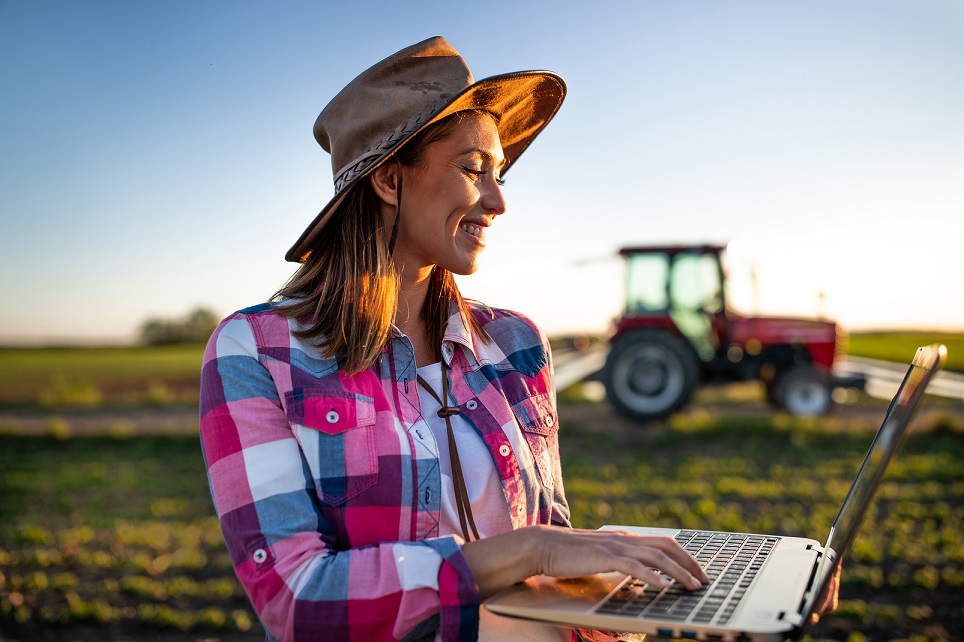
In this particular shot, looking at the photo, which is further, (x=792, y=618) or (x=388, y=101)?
(x=388, y=101)

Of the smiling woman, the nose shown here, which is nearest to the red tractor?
the smiling woman

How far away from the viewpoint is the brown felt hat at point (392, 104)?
1.57 m

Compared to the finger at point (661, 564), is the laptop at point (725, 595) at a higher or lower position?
lower

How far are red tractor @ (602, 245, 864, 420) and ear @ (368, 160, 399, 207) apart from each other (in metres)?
7.96

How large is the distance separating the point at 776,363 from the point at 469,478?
30.7 feet

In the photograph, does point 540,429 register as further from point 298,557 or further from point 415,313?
point 298,557

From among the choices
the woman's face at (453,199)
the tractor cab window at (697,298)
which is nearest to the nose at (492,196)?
the woman's face at (453,199)

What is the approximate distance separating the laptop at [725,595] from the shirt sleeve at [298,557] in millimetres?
98

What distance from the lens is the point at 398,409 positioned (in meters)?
1.52

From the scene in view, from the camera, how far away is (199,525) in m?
5.37

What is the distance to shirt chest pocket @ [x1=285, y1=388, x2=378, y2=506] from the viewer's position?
4.49 feet

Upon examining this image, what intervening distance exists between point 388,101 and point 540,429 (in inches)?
28.8

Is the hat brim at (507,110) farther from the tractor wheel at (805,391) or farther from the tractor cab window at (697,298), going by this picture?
the tractor wheel at (805,391)

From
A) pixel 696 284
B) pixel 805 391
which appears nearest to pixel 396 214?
pixel 696 284
